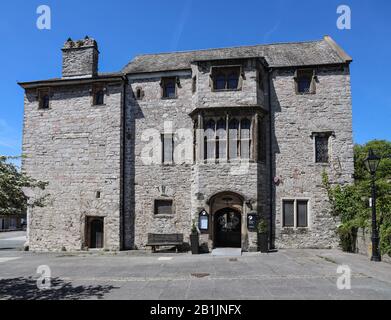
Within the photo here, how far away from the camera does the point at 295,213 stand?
16.7 metres

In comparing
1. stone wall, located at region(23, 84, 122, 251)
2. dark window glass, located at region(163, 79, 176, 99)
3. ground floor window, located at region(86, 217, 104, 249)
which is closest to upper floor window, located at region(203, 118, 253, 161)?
dark window glass, located at region(163, 79, 176, 99)

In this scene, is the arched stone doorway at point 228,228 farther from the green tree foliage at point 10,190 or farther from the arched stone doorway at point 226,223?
the green tree foliage at point 10,190

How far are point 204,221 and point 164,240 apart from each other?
2400 millimetres

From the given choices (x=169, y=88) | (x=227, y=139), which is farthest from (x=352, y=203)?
(x=169, y=88)

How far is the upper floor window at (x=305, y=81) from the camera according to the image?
17.2 meters

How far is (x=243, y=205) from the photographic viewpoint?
52.6 feet

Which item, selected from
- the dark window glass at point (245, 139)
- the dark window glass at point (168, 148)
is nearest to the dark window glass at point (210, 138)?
the dark window glass at point (245, 139)

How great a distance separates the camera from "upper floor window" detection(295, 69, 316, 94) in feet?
56.5

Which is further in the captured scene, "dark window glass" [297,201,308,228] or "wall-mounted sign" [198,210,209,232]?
"dark window glass" [297,201,308,228]

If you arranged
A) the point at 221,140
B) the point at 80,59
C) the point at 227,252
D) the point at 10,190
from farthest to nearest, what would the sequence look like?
the point at 80,59 → the point at 221,140 → the point at 227,252 → the point at 10,190

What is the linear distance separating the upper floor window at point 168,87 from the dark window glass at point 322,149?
26.5ft

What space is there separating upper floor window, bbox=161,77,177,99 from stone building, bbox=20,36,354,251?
6 centimetres

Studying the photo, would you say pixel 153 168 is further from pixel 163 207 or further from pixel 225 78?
pixel 225 78

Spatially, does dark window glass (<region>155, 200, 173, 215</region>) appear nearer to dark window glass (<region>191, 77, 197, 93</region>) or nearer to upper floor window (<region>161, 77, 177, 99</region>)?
upper floor window (<region>161, 77, 177, 99</region>)
